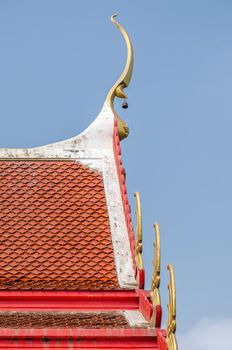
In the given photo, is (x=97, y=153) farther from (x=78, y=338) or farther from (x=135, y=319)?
(x=78, y=338)

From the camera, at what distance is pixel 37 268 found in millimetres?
12430

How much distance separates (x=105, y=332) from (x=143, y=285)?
5.06 ft

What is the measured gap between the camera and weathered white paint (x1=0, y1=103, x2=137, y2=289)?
43.9ft

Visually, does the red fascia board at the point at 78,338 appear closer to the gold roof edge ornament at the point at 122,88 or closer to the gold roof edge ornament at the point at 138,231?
the gold roof edge ornament at the point at 138,231

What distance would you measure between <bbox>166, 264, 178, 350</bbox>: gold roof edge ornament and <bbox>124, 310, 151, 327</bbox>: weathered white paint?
1.32ft

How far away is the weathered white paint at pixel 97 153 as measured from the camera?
13380mm

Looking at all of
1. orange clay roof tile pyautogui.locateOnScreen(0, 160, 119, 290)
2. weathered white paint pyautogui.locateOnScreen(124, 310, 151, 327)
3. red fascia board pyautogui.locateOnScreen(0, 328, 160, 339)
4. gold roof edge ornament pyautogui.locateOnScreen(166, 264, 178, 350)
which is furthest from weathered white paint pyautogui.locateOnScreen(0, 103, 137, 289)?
red fascia board pyautogui.locateOnScreen(0, 328, 160, 339)

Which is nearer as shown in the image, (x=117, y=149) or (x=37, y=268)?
(x=37, y=268)

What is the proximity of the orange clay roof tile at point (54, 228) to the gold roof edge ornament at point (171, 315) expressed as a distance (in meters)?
1.49

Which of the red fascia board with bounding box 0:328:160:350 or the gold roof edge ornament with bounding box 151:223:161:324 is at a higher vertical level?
the gold roof edge ornament with bounding box 151:223:161:324

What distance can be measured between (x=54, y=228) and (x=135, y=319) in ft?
7.07

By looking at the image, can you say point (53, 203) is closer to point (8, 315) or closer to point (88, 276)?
point (88, 276)

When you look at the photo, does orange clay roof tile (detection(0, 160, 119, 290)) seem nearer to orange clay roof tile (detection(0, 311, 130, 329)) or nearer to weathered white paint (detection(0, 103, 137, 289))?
weathered white paint (detection(0, 103, 137, 289))

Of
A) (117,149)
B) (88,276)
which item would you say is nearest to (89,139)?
(117,149)
